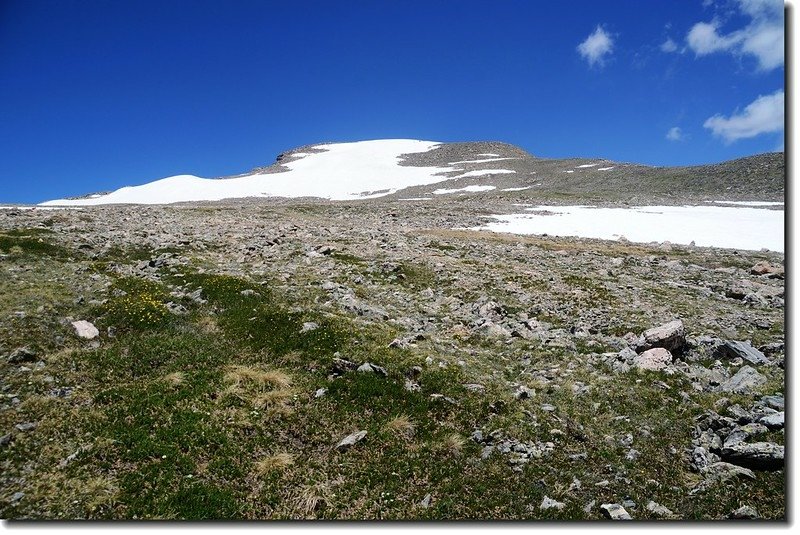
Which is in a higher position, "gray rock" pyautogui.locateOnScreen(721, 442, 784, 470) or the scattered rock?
the scattered rock

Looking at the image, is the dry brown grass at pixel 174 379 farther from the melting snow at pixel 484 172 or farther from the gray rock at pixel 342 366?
the melting snow at pixel 484 172

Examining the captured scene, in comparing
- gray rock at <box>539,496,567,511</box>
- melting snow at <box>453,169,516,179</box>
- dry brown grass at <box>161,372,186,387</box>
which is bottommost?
gray rock at <box>539,496,567,511</box>

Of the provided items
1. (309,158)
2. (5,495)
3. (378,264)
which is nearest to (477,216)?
(378,264)

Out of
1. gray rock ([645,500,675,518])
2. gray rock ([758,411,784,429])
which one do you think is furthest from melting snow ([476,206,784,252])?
gray rock ([645,500,675,518])

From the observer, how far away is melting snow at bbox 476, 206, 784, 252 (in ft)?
129

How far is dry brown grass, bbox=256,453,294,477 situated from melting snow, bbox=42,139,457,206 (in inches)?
3481

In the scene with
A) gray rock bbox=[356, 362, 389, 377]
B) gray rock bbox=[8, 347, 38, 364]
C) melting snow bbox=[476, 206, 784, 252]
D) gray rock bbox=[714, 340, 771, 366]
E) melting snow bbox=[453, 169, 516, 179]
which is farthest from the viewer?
melting snow bbox=[453, 169, 516, 179]

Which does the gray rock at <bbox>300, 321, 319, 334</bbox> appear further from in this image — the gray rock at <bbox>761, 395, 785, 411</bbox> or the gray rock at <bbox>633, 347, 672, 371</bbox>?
the gray rock at <bbox>761, 395, 785, 411</bbox>

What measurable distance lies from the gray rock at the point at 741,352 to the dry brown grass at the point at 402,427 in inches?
424

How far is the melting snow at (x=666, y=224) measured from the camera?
129ft

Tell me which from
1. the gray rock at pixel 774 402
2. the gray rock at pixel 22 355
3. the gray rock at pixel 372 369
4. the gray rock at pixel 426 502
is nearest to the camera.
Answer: the gray rock at pixel 426 502

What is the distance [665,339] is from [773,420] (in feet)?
14.8

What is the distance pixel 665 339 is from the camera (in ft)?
48.2

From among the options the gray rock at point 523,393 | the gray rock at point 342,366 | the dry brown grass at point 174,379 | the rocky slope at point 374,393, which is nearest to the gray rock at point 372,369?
the rocky slope at point 374,393
